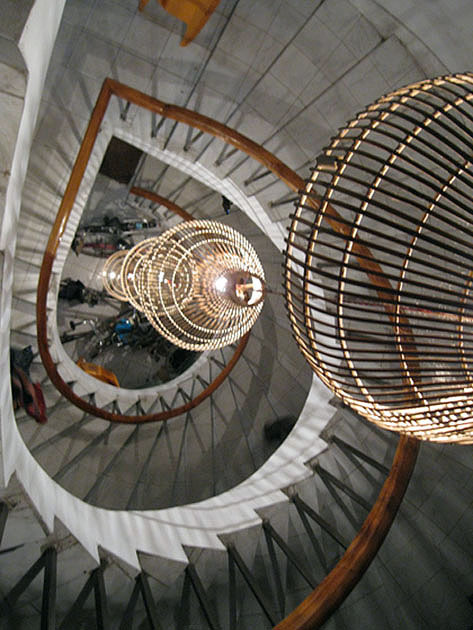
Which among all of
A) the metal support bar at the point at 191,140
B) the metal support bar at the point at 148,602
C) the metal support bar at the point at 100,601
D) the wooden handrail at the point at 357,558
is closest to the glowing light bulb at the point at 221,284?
the wooden handrail at the point at 357,558

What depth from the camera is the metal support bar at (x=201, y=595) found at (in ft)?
7.83

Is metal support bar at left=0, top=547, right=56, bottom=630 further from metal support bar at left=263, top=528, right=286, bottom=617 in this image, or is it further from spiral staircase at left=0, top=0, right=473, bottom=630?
metal support bar at left=263, top=528, right=286, bottom=617

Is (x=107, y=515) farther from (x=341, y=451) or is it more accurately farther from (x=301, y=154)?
(x=301, y=154)

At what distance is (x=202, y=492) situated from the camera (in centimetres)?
491

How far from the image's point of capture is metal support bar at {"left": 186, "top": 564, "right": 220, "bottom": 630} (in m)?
2.39

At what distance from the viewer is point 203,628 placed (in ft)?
8.96

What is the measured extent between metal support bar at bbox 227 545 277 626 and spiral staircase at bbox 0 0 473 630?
0.02m

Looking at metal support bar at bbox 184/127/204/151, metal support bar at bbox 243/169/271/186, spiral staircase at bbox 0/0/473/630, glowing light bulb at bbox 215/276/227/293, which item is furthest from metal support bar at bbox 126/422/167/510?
metal support bar at bbox 184/127/204/151

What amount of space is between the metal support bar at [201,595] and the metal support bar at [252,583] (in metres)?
0.30

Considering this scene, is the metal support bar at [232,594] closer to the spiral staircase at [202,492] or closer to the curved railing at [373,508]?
the spiral staircase at [202,492]

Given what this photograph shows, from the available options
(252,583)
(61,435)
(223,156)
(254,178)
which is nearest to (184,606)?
(252,583)

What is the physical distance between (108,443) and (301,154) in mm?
4457

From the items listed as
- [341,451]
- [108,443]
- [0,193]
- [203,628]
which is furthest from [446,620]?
[108,443]

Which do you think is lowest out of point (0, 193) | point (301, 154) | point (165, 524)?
point (165, 524)
